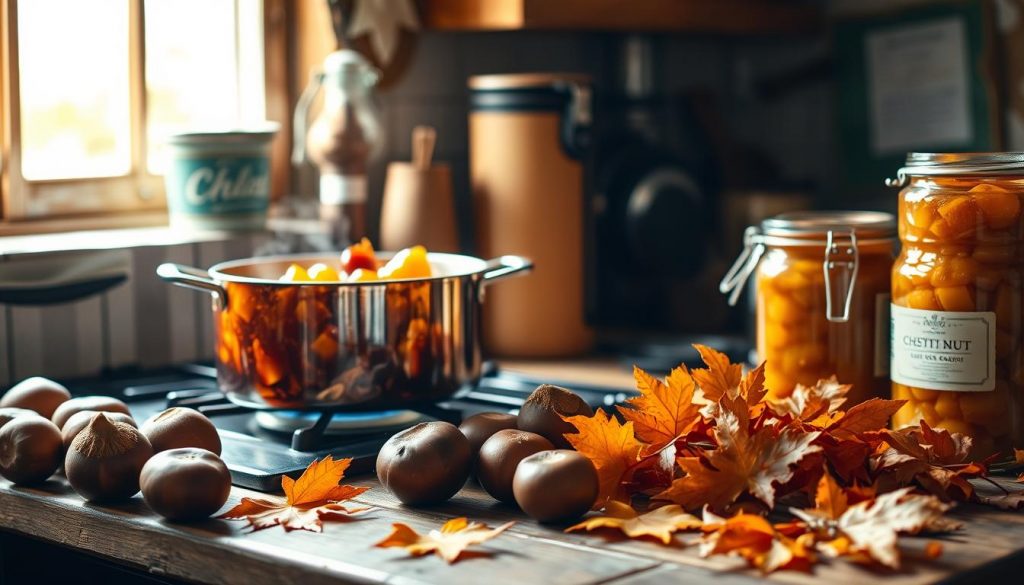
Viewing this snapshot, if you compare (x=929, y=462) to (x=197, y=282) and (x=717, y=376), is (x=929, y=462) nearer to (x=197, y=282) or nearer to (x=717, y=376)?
(x=717, y=376)

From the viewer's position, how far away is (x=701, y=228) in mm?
1968

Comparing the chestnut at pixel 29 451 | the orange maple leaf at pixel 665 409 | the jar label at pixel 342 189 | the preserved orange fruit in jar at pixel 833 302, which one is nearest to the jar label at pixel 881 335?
the preserved orange fruit in jar at pixel 833 302

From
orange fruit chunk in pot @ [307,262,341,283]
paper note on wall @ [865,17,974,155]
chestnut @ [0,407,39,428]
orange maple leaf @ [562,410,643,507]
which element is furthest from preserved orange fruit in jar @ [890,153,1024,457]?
paper note on wall @ [865,17,974,155]

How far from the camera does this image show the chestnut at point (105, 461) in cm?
95

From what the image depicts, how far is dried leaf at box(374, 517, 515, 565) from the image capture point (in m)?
0.83

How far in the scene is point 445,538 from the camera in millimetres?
857

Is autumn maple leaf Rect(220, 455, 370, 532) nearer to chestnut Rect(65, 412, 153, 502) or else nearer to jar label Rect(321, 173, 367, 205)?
→ chestnut Rect(65, 412, 153, 502)

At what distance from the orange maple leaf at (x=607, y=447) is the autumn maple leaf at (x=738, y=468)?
0.04m

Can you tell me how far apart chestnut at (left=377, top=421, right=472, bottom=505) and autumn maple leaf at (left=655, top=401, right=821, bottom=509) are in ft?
0.49

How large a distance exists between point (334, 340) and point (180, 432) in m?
0.17

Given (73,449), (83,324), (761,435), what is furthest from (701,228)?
(73,449)

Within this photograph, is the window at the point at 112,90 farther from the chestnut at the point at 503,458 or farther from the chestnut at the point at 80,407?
the chestnut at the point at 503,458

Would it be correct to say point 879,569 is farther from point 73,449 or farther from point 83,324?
point 83,324

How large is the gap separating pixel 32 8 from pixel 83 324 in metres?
0.40
